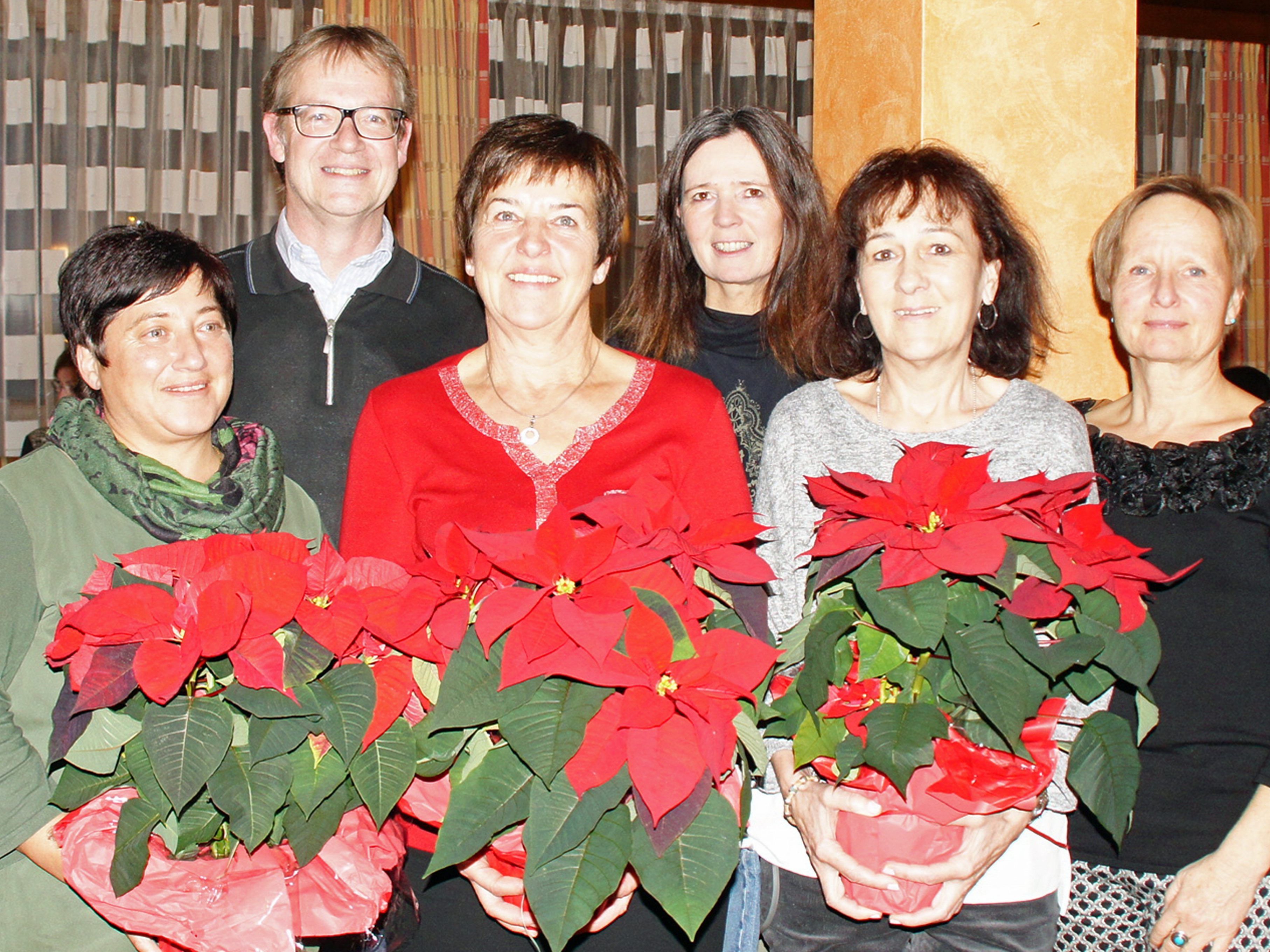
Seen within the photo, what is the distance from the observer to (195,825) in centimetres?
110

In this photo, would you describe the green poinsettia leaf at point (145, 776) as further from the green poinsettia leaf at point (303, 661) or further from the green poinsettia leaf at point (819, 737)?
the green poinsettia leaf at point (819, 737)

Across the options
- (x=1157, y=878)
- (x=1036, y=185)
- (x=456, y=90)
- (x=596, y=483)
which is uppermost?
(x=456, y=90)

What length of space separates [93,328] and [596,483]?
73 centimetres

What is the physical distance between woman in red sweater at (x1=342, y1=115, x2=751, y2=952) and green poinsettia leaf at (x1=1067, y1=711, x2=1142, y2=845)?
0.54 meters

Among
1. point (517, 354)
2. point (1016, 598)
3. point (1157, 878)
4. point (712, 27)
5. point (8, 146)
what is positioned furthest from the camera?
point (712, 27)

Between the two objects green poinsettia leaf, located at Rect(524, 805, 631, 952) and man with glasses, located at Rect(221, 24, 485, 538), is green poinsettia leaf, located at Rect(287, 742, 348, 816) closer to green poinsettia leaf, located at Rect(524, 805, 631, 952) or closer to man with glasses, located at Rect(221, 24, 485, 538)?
green poinsettia leaf, located at Rect(524, 805, 631, 952)

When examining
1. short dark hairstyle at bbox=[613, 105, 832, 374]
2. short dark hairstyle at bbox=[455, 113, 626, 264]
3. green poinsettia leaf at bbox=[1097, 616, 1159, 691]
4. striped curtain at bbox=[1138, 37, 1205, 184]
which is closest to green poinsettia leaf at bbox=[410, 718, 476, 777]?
green poinsettia leaf at bbox=[1097, 616, 1159, 691]

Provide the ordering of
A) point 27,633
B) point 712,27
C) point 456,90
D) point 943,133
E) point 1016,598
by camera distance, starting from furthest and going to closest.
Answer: point 712,27 < point 456,90 < point 943,133 < point 27,633 < point 1016,598

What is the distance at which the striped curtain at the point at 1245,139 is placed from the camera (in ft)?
19.2

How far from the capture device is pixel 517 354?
1.65 meters

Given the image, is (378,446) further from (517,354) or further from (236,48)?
(236,48)

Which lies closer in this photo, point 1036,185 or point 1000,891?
point 1000,891

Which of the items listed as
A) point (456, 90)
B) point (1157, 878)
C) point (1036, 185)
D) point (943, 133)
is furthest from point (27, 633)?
point (456, 90)

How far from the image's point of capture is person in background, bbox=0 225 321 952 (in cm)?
137
